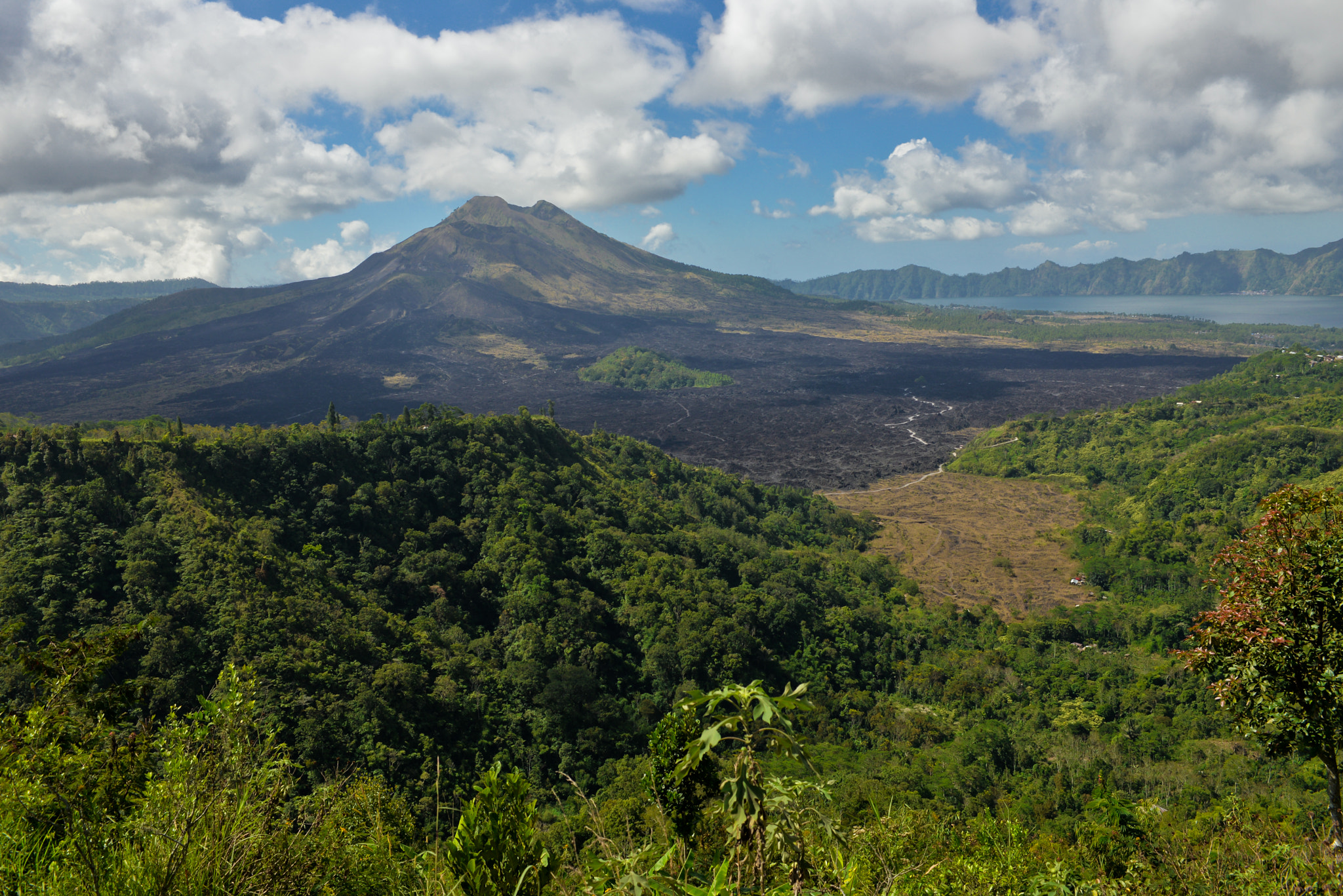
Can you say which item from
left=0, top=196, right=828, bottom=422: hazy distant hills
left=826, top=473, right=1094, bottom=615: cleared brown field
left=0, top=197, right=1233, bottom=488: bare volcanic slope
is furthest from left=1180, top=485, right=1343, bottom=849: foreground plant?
left=0, top=196, right=828, bottom=422: hazy distant hills

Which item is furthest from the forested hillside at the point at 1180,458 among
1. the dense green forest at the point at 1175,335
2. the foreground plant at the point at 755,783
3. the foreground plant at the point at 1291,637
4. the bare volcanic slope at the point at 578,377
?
the dense green forest at the point at 1175,335

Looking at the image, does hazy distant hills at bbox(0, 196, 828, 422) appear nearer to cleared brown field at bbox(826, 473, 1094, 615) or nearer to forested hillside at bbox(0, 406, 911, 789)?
forested hillside at bbox(0, 406, 911, 789)

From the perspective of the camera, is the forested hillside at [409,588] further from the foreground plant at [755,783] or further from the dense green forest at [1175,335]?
the dense green forest at [1175,335]

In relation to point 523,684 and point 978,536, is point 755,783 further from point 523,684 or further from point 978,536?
point 978,536

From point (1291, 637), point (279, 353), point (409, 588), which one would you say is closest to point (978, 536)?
point (409, 588)

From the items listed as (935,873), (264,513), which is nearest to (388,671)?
(264,513)
